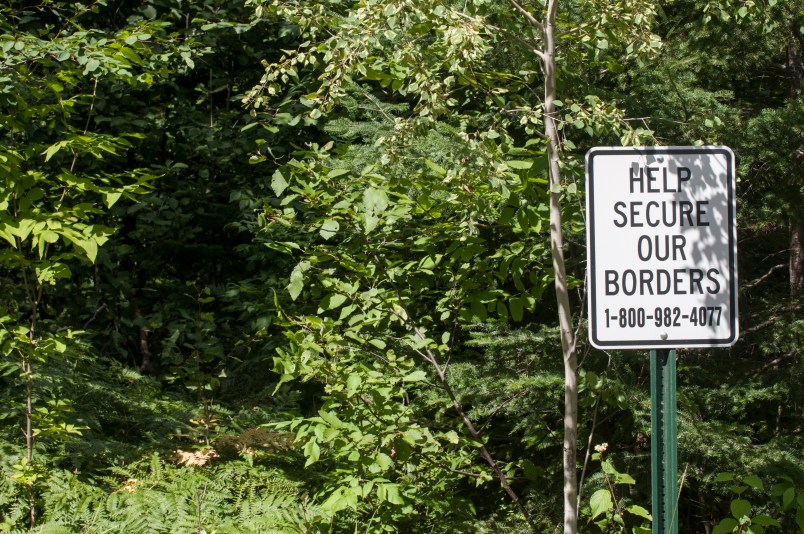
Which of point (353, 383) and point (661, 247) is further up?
point (661, 247)

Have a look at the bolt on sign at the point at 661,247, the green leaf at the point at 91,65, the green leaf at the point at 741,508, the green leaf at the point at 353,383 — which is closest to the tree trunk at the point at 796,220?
the green leaf at the point at 741,508

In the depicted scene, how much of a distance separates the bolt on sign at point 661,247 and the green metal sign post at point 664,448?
0.10 meters

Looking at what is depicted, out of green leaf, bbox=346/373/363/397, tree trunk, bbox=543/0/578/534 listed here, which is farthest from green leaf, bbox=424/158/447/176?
green leaf, bbox=346/373/363/397

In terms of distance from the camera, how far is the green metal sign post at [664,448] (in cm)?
227

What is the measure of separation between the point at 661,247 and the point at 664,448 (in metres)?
0.58

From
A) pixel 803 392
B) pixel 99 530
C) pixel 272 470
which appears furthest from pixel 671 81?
pixel 99 530

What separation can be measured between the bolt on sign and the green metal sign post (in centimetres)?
10

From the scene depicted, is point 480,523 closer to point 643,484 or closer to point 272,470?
point 643,484

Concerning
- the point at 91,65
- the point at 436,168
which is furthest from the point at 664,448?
the point at 91,65

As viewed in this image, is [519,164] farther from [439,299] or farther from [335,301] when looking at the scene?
[439,299]

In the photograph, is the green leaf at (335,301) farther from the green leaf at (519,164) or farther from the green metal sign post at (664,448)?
the green metal sign post at (664,448)

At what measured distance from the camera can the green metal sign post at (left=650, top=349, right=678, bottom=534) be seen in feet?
7.46

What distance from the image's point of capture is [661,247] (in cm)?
246

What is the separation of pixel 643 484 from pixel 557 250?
2.26 m
